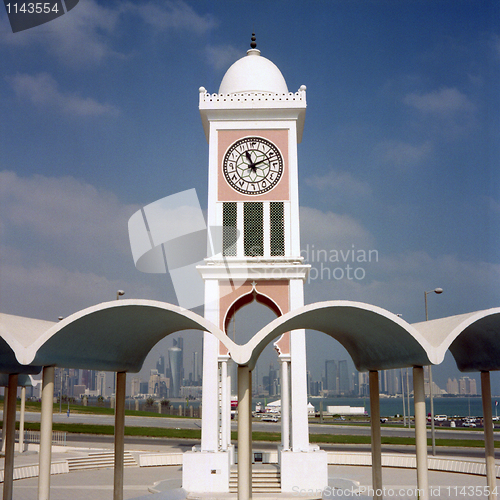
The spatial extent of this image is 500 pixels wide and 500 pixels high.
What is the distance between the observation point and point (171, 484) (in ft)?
86.6

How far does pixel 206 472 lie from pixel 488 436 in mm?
12280

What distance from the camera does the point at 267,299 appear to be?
2814cm

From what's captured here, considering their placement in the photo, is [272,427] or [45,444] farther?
[272,427]

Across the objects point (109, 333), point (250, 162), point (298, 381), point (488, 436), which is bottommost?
point (488, 436)

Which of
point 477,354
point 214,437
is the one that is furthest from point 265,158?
point 477,354

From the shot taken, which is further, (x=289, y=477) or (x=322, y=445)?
(x=322, y=445)

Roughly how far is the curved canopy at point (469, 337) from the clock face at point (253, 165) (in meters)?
13.9

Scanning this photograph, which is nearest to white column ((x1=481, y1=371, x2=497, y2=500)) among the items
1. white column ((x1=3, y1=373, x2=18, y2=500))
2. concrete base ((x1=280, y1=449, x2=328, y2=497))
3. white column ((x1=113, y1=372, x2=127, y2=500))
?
concrete base ((x1=280, y1=449, x2=328, y2=497))

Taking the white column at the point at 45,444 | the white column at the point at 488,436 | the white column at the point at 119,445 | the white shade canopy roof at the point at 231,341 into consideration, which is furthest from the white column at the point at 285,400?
the white column at the point at 45,444

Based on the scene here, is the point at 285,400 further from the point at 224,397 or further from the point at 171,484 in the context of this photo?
the point at 171,484

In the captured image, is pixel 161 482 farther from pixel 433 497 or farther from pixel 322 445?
pixel 322 445

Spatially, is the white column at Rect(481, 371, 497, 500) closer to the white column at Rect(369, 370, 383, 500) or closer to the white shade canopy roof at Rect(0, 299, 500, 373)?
the white shade canopy roof at Rect(0, 299, 500, 373)

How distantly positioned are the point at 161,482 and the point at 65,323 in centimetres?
1561

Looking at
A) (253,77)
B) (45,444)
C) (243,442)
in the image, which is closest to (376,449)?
(243,442)
